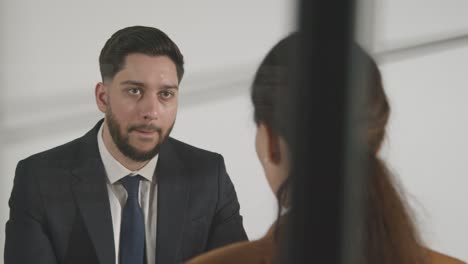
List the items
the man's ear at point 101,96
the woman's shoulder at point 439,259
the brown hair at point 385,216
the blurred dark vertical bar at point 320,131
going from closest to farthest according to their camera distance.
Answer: the blurred dark vertical bar at point 320,131 → the brown hair at point 385,216 → the woman's shoulder at point 439,259 → the man's ear at point 101,96

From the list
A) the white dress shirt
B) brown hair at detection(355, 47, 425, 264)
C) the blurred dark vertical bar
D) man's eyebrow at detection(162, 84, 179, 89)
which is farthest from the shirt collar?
the blurred dark vertical bar

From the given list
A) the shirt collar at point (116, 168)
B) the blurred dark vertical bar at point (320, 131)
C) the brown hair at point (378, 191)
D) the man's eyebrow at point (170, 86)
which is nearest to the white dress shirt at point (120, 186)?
the shirt collar at point (116, 168)

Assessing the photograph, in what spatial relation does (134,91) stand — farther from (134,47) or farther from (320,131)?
(320,131)

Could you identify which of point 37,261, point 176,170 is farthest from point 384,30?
point 37,261

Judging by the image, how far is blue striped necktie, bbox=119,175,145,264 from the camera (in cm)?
98

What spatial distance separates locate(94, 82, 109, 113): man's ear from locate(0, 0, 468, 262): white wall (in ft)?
0.04

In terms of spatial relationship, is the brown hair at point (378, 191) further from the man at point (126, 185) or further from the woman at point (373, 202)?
the man at point (126, 185)

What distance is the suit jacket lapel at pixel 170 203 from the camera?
38.9 inches

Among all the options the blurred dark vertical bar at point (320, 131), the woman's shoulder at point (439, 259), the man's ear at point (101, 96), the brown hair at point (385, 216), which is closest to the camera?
the blurred dark vertical bar at point (320, 131)

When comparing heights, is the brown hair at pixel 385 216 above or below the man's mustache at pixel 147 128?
below

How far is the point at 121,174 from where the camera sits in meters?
0.98

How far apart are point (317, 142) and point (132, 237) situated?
2.49 ft

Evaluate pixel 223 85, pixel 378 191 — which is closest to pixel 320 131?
pixel 378 191

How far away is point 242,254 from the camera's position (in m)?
0.73
